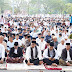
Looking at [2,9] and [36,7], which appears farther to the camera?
[36,7]

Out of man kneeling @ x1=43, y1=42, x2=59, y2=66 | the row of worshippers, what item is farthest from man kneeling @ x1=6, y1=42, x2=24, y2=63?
man kneeling @ x1=43, y1=42, x2=59, y2=66

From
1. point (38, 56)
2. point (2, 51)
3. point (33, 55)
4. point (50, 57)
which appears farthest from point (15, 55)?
point (50, 57)

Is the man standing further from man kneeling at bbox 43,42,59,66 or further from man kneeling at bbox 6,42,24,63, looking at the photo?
man kneeling at bbox 6,42,24,63

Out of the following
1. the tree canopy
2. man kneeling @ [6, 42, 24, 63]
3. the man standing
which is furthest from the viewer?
the tree canopy

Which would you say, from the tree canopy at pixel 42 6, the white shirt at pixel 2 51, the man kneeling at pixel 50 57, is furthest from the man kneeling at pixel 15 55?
the tree canopy at pixel 42 6

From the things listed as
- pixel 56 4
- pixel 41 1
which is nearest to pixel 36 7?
pixel 41 1

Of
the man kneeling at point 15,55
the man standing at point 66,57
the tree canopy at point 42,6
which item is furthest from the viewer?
→ the tree canopy at point 42,6

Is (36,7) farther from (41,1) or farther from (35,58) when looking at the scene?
(35,58)

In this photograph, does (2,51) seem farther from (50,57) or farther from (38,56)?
(50,57)

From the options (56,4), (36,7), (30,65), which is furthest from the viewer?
(36,7)

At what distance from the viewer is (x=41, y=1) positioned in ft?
192

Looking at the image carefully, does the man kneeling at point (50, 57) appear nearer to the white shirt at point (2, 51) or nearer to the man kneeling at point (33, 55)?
the man kneeling at point (33, 55)

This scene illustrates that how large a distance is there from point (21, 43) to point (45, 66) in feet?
8.75

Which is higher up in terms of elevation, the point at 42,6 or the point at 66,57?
the point at 42,6
